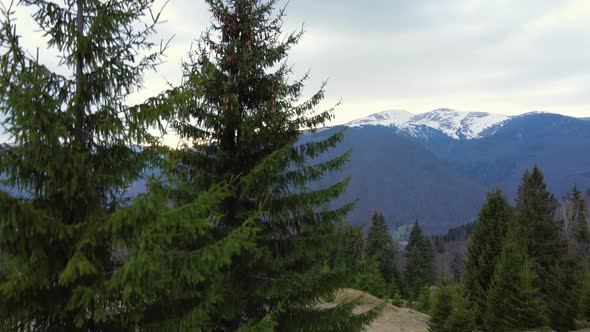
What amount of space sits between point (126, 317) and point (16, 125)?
9.00 ft

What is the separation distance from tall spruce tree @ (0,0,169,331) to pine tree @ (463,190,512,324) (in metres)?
21.1

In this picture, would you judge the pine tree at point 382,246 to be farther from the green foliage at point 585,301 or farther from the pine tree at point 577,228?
the green foliage at point 585,301

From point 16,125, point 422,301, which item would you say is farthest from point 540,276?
point 16,125

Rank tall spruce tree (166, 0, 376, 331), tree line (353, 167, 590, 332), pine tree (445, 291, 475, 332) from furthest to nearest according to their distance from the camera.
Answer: tree line (353, 167, 590, 332) < pine tree (445, 291, 475, 332) < tall spruce tree (166, 0, 376, 331)

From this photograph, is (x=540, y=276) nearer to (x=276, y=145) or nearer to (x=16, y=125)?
(x=276, y=145)

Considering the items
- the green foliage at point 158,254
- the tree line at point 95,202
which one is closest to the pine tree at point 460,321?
the tree line at point 95,202

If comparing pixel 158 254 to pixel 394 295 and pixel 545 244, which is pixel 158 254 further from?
pixel 394 295

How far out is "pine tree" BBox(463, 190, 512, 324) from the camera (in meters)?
21.5

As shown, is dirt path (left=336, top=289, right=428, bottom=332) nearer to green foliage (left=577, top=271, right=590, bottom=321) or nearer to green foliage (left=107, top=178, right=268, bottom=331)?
green foliage (left=577, top=271, right=590, bottom=321)

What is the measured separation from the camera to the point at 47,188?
197 inches

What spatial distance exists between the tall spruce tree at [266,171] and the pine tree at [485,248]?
49.9ft

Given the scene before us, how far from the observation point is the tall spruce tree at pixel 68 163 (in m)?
4.54

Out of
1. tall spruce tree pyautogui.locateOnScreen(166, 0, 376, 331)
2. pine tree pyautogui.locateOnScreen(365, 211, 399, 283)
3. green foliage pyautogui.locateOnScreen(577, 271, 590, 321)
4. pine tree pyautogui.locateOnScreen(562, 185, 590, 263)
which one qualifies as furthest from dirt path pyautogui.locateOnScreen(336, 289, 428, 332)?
pine tree pyautogui.locateOnScreen(562, 185, 590, 263)

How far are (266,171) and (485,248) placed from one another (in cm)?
1817
